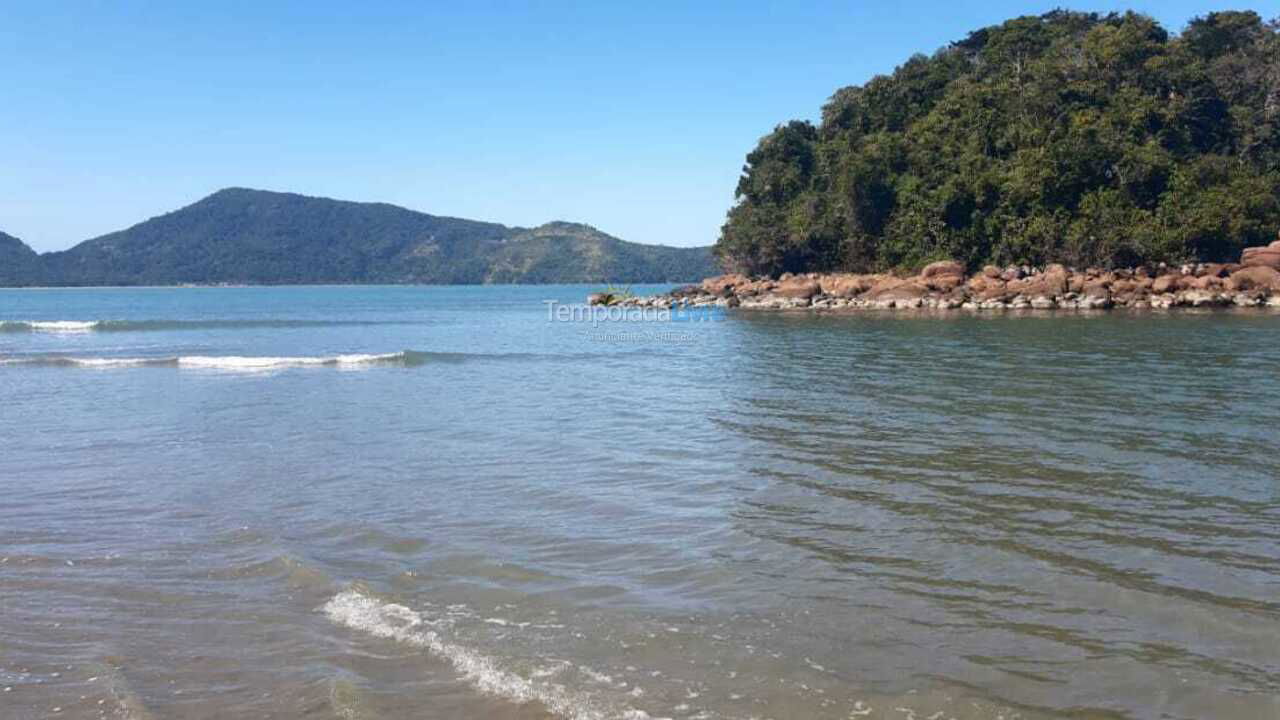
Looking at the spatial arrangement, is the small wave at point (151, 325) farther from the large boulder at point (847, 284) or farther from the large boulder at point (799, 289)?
the large boulder at point (847, 284)

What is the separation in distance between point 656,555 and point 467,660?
260 centimetres

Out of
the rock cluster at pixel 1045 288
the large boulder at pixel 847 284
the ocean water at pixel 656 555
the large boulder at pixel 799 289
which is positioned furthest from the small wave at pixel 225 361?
the large boulder at pixel 847 284

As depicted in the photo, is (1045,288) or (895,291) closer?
(1045,288)

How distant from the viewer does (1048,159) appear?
185 ft

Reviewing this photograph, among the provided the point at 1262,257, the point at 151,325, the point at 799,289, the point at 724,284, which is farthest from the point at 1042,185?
the point at 151,325

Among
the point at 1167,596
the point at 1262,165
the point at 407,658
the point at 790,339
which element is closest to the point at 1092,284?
the point at 1262,165

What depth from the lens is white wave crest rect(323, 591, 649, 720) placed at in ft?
17.2

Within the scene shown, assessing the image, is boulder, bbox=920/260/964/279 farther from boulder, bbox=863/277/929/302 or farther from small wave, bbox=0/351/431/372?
small wave, bbox=0/351/431/372

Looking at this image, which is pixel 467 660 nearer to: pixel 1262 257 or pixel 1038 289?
pixel 1038 289

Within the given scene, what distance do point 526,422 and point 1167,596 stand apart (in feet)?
37.3

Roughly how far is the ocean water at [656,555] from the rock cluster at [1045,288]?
32.2 metres

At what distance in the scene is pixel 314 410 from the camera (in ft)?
60.2

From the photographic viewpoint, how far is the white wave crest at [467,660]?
17.2 ft

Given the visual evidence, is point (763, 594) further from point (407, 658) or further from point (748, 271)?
point (748, 271)
